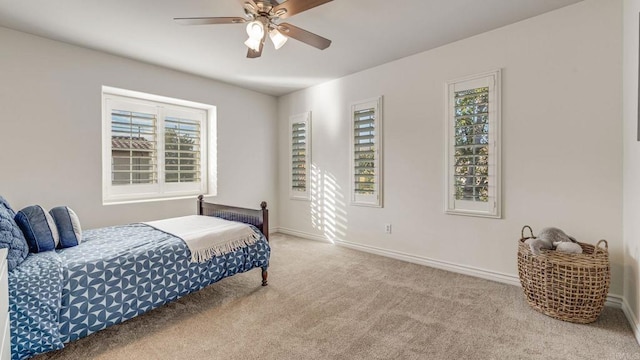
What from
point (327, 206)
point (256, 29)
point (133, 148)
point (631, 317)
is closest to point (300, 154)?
point (327, 206)

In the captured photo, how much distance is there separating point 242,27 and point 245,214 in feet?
6.09

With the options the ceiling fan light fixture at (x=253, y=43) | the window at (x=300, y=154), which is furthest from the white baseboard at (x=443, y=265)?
the ceiling fan light fixture at (x=253, y=43)

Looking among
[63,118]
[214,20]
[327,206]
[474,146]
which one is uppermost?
[214,20]

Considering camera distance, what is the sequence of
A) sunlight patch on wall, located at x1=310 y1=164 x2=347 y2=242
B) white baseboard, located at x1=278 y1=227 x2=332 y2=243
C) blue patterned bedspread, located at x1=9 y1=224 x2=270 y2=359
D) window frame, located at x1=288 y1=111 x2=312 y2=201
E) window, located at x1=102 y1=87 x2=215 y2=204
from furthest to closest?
window frame, located at x1=288 y1=111 x2=312 y2=201
white baseboard, located at x1=278 y1=227 x2=332 y2=243
sunlight patch on wall, located at x1=310 y1=164 x2=347 y2=242
window, located at x1=102 y1=87 x2=215 y2=204
blue patterned bedspread, located at x1=9 y1=224 x2=270 y2=359

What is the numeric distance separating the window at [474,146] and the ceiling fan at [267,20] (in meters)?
1.66

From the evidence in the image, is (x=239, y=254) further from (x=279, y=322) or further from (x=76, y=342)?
(x=76, y=342)

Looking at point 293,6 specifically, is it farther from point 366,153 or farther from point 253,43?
point 366,153

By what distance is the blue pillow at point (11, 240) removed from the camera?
1730 mm

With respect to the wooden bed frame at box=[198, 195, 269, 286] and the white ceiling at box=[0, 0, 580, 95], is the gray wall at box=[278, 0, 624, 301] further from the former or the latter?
the wooden bed frame at box=[198, 195, 269, 286]

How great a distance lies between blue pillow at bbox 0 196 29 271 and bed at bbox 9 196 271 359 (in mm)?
48

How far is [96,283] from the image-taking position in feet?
6.09

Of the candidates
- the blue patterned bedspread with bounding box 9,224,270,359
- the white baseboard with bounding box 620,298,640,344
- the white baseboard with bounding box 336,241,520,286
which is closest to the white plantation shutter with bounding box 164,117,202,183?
the blue patterned bedspread with bounding box 9,224,270,359

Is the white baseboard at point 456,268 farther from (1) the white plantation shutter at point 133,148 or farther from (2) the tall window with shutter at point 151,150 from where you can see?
(1) the white plantation shutter at point 133,148

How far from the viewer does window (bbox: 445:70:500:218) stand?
289 centimetres
